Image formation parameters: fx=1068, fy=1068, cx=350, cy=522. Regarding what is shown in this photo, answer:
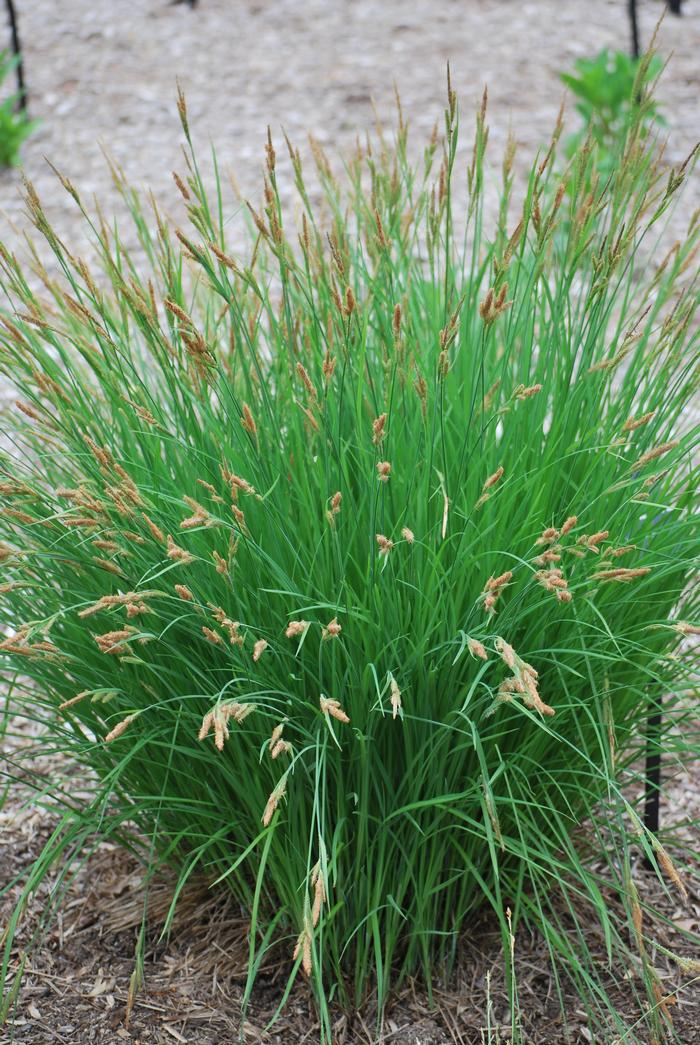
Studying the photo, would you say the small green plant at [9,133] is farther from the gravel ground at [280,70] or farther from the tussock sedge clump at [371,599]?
the tussock sedge clump at [371,599]

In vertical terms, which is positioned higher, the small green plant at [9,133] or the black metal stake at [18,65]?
the black metal stake at [18,65]

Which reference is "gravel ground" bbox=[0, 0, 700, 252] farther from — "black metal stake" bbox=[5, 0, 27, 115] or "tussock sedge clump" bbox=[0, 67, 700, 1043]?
"tussock sedge clump" bbox=[0, 67, 700, 1043]

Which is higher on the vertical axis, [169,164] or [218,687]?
[169,164]

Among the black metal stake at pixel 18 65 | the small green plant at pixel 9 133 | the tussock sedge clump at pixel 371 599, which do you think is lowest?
the tussock sedge clump at pixel 371 599

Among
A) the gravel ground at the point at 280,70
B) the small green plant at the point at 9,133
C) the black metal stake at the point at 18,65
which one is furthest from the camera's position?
the black metal stake at the point at 18,65

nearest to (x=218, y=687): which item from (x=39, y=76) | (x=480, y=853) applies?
(x=480, y=853)

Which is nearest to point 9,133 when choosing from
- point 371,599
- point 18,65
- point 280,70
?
point 18,65

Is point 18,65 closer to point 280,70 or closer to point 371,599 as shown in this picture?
point 280,70

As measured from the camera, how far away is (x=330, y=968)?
1883 mm

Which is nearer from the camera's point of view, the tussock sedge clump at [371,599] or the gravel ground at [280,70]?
the tussock sedge clump at [371,599]

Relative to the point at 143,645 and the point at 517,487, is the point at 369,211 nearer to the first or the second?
the point at 517,487

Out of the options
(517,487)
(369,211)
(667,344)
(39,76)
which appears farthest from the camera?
Result: (39,76)

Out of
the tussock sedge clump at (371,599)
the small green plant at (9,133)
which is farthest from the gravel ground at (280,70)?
the tussock sedge clump at (371,599)

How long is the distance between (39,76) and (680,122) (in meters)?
4.02
